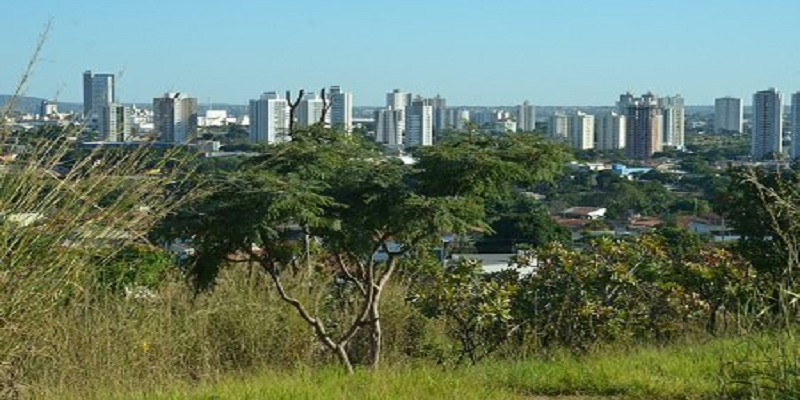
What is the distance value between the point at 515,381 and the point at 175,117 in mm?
3014

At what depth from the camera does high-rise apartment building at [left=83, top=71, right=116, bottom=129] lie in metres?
7.20

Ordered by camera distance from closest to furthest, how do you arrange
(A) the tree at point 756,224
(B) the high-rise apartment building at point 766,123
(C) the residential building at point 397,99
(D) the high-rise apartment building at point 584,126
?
(A) the tree at point 756,224
(B) the high-rise apartment building at point 766,123
(C) the residential building at point 397,99
(D) the high-rise apartment building at point 584,126

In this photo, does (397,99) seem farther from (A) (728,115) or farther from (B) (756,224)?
(A) (728,115)

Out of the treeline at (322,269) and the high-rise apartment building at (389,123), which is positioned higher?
the high-rise apartment building at (389,123)

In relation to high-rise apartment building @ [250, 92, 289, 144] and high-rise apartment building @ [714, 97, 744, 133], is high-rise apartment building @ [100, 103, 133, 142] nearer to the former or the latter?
high-rise apartment building @ [250, 92, 289, 144]

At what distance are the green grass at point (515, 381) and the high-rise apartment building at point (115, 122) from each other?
4.88 feet

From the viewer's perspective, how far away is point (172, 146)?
22.6 feet

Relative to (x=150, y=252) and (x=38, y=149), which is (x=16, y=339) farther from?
(x=150, y=252)

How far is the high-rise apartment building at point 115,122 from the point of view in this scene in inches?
276

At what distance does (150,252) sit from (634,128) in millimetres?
32665

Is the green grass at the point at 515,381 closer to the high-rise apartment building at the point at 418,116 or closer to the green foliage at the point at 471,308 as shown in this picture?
the green foliage at the point at 471,308

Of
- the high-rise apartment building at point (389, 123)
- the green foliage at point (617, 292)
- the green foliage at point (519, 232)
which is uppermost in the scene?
the high-rise apartment building at point (389, 123)

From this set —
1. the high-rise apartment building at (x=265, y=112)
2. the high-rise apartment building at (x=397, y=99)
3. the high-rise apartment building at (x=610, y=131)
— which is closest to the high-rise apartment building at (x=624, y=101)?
the high-rise apartment building at (x=610, y=131)

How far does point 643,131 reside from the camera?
130 feet
